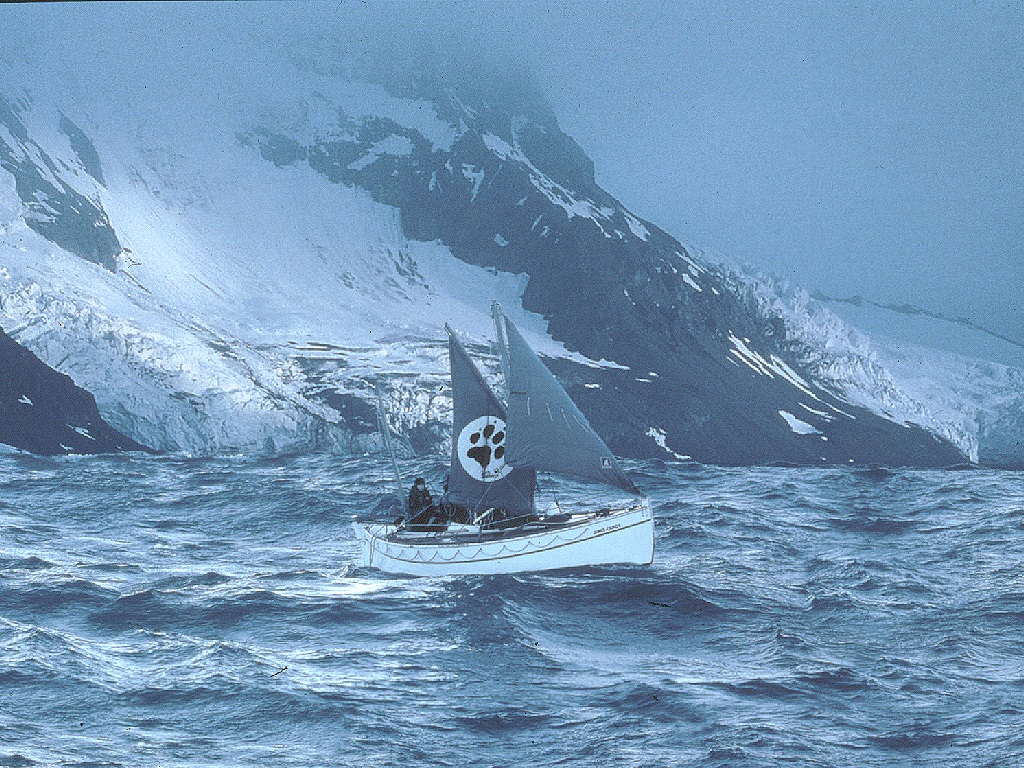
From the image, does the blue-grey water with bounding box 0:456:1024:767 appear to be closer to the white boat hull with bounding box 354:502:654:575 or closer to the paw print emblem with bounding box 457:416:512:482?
the white boat hull with bounding box 354:502:654:575

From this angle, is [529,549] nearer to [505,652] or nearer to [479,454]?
[479,454]

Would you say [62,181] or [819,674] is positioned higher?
[62,181]

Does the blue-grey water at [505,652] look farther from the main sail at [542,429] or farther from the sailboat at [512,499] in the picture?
the main sail at [542,429]

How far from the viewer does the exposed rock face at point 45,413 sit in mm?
109250

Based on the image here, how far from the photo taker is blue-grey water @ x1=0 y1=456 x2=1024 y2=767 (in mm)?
21938

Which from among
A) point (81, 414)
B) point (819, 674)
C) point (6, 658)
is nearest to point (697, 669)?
point (819, 674)

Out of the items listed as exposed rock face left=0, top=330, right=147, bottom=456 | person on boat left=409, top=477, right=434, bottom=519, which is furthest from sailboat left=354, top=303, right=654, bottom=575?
exposed rock face left=0, top=330, right=147, bottom=456

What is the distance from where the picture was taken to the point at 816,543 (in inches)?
2003

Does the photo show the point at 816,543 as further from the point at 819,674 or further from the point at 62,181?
the point at 62,181

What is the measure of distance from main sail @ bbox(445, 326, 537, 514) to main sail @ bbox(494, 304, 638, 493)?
1.12 meters

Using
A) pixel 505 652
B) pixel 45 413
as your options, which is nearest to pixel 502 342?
pixel 505 652

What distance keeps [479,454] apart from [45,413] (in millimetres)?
85200

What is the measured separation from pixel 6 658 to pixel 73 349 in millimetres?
107937

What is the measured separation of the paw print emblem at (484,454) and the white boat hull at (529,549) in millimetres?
2860
